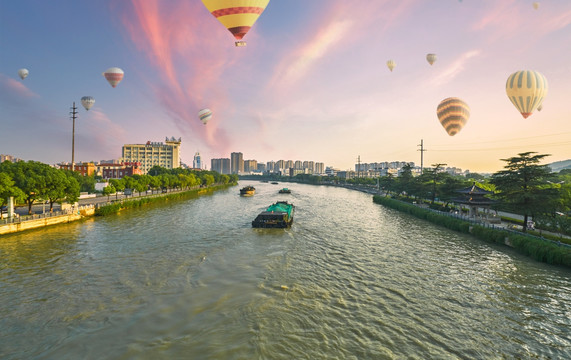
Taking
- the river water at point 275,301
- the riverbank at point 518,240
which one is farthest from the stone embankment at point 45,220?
the riverbank at point 518,240

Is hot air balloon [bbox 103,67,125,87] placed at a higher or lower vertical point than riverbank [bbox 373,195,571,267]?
higher

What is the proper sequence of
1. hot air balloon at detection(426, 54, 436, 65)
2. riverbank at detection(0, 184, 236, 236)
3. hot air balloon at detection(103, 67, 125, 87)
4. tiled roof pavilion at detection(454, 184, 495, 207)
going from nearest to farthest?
riverbank at detection(0, 184, 236, 236) → tiled roof pavilion at detection(454, 184, 495, 207) → hot air balloon at detection(426, 54, 436, 65) → hot air balloon at detection(103, 67, 125, 87)

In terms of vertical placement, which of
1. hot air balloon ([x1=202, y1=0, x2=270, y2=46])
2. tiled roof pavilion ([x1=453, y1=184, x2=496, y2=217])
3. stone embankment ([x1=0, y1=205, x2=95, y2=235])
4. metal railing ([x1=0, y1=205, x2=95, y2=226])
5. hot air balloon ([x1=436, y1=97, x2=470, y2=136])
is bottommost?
stone embankment ([x1=0, y1=205, x2=95, y2=235])


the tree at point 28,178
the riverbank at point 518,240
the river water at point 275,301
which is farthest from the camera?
the tree at point 28,178

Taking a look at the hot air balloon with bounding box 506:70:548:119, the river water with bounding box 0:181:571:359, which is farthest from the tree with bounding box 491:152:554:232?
the hot air balloon with bounding box 506:70:548:119

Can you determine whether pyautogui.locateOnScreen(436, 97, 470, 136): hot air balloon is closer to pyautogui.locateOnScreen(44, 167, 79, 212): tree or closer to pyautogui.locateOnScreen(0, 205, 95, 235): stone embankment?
pyautogui.locateOnScreen(44, 167, 79, 212): tree

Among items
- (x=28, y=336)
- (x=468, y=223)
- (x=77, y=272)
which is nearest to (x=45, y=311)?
(x=28, y=336)

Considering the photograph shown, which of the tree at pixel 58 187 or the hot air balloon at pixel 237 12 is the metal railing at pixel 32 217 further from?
the hot air balloon at pixel 237 12
